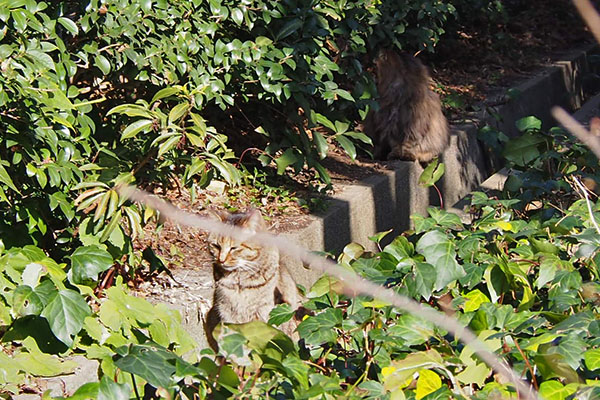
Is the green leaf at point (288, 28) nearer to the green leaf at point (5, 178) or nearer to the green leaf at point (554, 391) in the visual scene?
the green leaf at point (5, 178)

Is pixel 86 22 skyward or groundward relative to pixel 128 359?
skyward

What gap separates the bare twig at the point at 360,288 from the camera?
1.62m

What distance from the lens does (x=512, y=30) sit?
504 inches

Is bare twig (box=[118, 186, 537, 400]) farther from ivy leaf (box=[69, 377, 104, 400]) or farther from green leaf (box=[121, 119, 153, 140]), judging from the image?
green leaf (box=[121, 119, 153, 140])

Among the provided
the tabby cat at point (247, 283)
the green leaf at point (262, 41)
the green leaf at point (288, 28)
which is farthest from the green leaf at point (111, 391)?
the green leaf at point (288, 28)

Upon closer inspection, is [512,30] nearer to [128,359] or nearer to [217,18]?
[217,18]

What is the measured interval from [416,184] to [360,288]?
5365 mm

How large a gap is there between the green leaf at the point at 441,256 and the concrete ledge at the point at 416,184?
2138 millimetres

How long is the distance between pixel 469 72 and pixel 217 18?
6.23 m

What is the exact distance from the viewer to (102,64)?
14.7 feet

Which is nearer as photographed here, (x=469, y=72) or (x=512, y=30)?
(x=469, y=72)

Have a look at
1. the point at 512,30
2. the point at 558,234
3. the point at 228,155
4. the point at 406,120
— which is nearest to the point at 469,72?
the point at 512,30

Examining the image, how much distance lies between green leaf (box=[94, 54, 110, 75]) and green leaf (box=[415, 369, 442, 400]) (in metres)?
2.71

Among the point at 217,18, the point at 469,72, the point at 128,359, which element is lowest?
the point at 469,72
